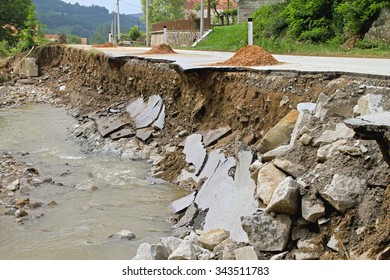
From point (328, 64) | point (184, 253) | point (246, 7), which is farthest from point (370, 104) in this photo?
point (246, 7)

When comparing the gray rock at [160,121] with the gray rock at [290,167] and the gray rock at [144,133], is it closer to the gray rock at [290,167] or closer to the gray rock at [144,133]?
the gray rock at [144,133]

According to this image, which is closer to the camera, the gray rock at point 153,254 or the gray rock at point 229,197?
the gray rock at point 153,254

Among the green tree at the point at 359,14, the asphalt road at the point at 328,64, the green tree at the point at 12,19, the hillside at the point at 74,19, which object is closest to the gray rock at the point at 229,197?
the asphalt road at the point at 328,64

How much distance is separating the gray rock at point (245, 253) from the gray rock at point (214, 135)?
491 cm

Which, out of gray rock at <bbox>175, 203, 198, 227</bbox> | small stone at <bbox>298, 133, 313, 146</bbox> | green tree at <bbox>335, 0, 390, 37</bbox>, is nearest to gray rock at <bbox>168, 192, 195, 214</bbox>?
gray rock at <bbox>175, 203, 198, 227</bbox>

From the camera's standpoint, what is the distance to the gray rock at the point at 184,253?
202 inches

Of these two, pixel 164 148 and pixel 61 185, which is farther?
pixel 164 148

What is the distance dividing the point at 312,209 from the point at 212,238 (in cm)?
140

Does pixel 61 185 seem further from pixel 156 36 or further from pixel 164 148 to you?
pixel 156 36

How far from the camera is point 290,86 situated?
28.1 ft

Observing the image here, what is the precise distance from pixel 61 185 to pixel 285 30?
663 inches

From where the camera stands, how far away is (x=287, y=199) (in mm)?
4949
